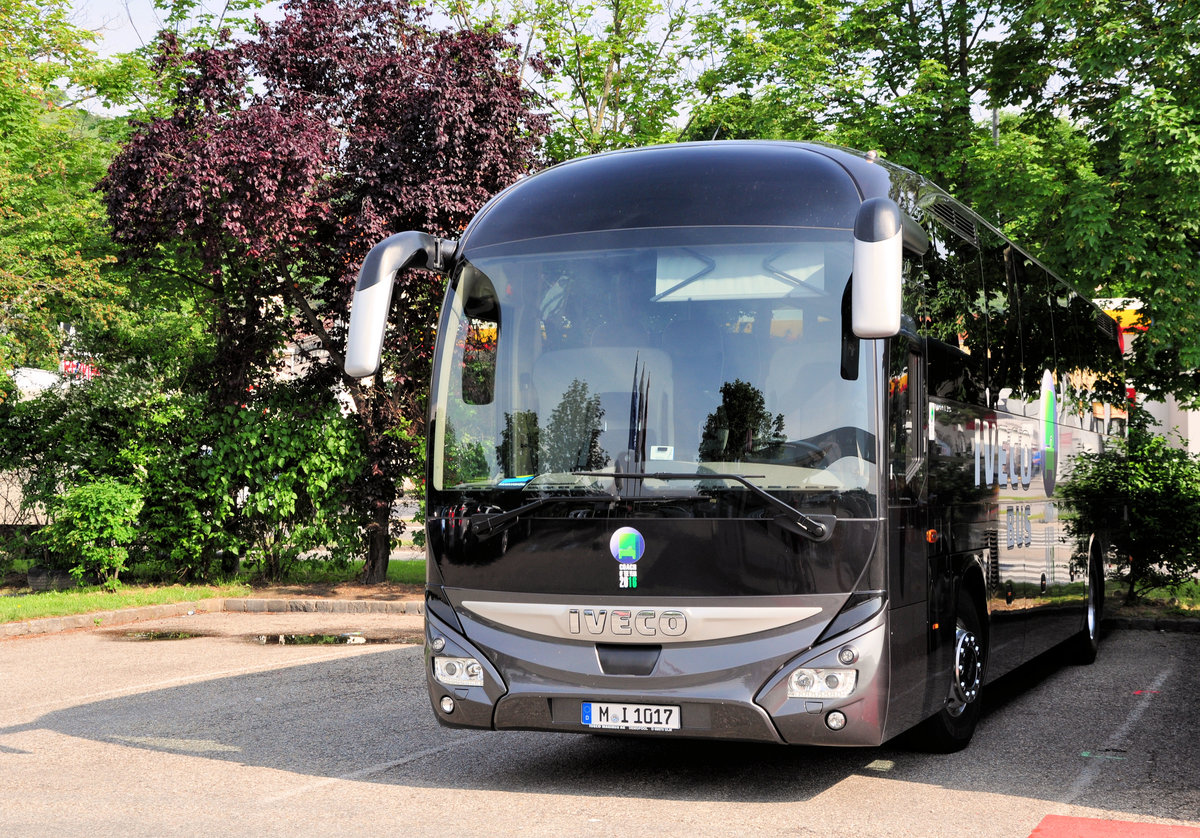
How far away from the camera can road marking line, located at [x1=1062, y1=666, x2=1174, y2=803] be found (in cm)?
Answer: 650

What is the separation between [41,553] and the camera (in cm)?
1845

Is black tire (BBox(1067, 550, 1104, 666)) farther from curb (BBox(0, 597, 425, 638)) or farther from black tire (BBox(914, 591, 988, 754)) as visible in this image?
curb (BBox(0, 597, 425, 638))

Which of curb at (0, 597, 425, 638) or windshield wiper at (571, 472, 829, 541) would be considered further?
curb at (0, 597, 425, 638)

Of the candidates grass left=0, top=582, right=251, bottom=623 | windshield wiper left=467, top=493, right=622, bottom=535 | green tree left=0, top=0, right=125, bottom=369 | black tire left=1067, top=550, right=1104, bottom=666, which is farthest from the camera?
green tree left=0, top=0, right=125, bottom=369

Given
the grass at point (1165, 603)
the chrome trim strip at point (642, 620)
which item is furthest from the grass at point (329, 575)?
the chrome trim strip at point (642, 620)

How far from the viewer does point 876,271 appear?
226 inches

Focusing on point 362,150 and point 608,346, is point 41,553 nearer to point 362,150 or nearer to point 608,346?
point 362,150

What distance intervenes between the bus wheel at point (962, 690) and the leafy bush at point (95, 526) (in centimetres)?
1288

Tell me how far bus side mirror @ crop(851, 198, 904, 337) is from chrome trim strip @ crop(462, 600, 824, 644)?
140cm

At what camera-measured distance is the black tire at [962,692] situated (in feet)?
23.9

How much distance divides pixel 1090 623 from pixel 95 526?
1277 centimetres

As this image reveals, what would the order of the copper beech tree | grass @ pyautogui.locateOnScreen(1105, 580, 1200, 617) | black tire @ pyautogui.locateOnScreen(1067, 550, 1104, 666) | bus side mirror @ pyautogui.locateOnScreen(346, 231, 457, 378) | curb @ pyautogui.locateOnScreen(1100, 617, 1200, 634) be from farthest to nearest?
1. the copper beech tree
2. grass @ pyautogui.locateOnScreen(1105, 580, 1200, 617)
3. curb @ pyautogui.locateOnScreen(1100, 617, 1200, 634)
4. black tire @ pyautogui.locateOnScreen(1067, 550, 1104, 666)
5. bus side mirror @ pyautogui.locateOnScreen(346, 231, 457, 378)

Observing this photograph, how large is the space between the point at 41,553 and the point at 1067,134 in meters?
16.7

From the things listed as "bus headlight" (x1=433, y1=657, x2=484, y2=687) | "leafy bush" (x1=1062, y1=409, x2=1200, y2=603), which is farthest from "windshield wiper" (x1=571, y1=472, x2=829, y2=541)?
"leafy bush" (x1=1062, y1=409, x2=1200, y2=603)
